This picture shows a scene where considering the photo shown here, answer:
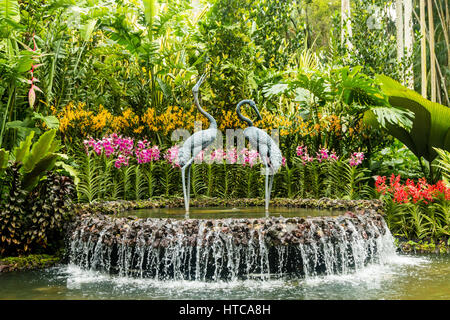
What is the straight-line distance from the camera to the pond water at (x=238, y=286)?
4.17 meters

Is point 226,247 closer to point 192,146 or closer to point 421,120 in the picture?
point 192,146

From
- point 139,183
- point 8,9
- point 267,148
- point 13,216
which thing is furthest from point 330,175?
point 8,9

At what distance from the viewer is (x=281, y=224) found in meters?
4.89

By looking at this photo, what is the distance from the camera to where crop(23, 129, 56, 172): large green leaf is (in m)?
5.67

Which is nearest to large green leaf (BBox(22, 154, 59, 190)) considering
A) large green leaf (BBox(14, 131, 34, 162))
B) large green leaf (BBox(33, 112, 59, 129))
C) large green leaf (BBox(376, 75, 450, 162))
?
large green leaf (BBox(14, 131, 34, 162))

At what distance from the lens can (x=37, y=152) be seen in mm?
5730

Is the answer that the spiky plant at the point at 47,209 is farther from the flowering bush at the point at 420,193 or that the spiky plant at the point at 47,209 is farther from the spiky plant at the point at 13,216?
the flowering bush at the point at 420,193

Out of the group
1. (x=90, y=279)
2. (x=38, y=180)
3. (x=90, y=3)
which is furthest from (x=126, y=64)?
(x=90, y=279)

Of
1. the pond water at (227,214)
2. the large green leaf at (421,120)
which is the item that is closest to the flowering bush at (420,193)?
the pond water at (227,214)

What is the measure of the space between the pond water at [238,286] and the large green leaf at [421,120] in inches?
141

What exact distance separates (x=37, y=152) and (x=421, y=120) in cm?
664

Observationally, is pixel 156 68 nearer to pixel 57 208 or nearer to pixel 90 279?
pixel 57 208

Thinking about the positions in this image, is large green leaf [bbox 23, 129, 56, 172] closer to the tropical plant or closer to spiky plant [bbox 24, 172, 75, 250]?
spiky plant [bbox 24, 172, 75, 250]

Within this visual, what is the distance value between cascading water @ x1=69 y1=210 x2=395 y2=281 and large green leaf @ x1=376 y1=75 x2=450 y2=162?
12.8 feet
